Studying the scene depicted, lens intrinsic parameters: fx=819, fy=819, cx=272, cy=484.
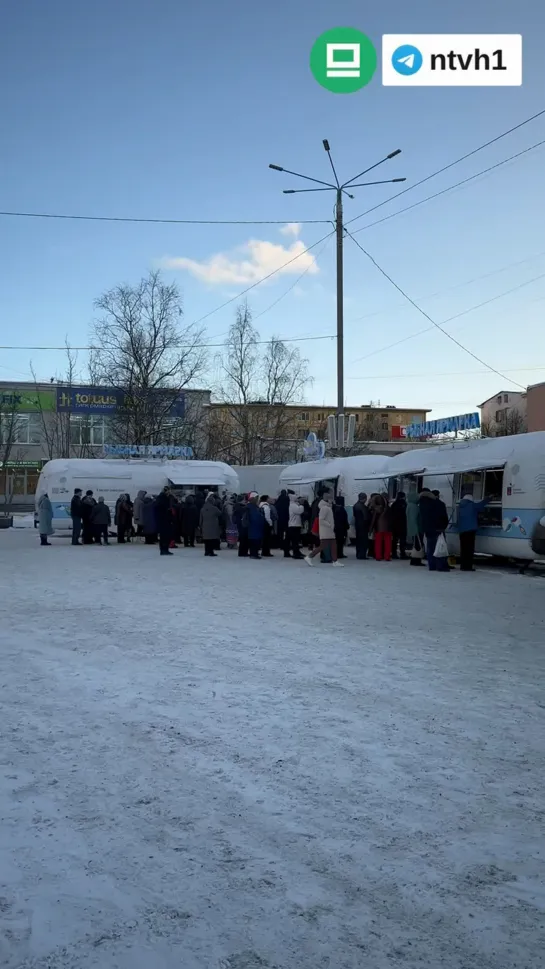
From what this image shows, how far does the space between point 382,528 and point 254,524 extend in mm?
3039

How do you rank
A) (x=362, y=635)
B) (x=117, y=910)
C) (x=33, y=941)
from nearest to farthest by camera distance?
(x=33, y=941)
(x=117, y=910)
(x=362, y=635)

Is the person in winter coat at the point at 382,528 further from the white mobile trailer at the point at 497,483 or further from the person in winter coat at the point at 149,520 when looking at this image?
the person in winter coat at the point at 149,520

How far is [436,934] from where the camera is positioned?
3.10 m

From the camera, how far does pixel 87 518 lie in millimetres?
23672

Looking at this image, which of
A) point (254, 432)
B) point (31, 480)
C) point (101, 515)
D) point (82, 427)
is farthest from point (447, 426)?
point (31, 480)

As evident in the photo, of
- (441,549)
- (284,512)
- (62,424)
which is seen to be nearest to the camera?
(441,549)

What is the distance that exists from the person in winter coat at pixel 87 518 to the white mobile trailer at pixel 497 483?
9.18m

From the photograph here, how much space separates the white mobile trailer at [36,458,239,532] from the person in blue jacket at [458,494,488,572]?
12.6 m

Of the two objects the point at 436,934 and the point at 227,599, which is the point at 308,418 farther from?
the point at 436,934

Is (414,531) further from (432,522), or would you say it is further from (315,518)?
(315,518)

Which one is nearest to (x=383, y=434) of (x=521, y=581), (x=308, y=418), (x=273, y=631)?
(x=308, y=418)

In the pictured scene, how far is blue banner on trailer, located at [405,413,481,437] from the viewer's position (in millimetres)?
25173

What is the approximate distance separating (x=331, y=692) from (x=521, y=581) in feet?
30.8

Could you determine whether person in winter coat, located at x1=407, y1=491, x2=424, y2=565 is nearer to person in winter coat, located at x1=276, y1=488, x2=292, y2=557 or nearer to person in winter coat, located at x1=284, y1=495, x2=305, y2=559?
person in winter coat, located at x1=284, y1=495, x2=305, y2=559
